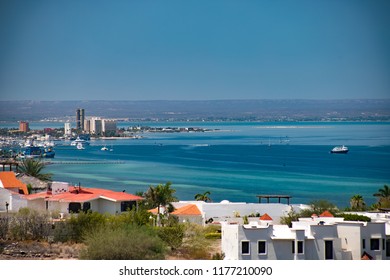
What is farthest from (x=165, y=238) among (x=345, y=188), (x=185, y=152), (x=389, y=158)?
(x=185, y=152)

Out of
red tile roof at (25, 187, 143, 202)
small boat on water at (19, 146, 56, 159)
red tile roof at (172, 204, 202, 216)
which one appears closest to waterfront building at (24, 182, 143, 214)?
red tile roof at (25, 187, 143, 202)

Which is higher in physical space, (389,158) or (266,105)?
(266,105)

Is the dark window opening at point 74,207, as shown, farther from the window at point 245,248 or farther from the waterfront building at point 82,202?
the window at point 245,248

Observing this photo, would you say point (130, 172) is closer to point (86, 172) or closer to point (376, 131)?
point (86, 172)

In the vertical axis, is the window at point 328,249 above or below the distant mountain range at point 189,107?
below

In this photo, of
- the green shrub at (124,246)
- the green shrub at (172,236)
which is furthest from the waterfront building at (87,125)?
the green shrub at (124,246)

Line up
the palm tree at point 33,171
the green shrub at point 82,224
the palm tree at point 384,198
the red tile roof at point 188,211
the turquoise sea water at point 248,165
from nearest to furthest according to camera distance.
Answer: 1. the green shrub at point 82,224
2. the red tile roof at point 188,211
3. the palm tree at point 384,198
4. the palm tree at point 33,171
5. the turquoise sea water at point 248,165
